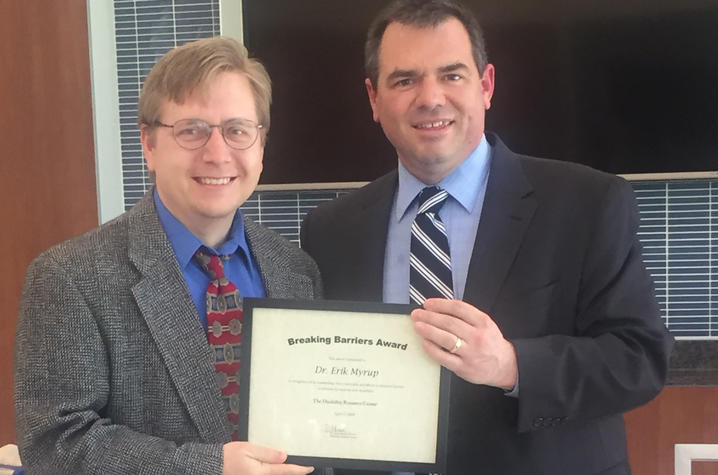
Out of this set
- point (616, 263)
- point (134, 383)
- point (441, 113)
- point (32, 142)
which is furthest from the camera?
point (32, 142)

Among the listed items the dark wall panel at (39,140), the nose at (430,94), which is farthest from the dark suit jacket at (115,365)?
the dark wall panel at (39,140)

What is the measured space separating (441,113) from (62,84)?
1956 mm

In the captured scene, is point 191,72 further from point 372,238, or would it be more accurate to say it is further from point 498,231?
point 498,231

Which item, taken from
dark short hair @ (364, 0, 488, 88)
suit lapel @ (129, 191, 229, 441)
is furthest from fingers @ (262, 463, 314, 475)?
dark short hair @ (364, 0, 488, 88)

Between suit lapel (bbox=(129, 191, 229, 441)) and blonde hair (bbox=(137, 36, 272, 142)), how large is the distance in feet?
0.87

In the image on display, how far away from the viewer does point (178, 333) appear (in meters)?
1.29

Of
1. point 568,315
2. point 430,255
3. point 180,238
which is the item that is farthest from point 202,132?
point 568,315

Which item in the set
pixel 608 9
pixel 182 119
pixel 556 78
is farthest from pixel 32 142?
pixel 608 9

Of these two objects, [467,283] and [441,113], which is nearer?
[467,283]

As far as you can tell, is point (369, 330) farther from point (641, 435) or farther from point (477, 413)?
point (641, 435)

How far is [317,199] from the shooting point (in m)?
3.06

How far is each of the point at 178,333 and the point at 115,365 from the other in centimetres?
12

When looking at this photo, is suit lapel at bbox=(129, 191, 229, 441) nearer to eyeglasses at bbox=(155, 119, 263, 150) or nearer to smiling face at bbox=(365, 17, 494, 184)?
eyeglasses at bbox=(155, 119, 263, 150)

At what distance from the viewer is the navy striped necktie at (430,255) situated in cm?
155
